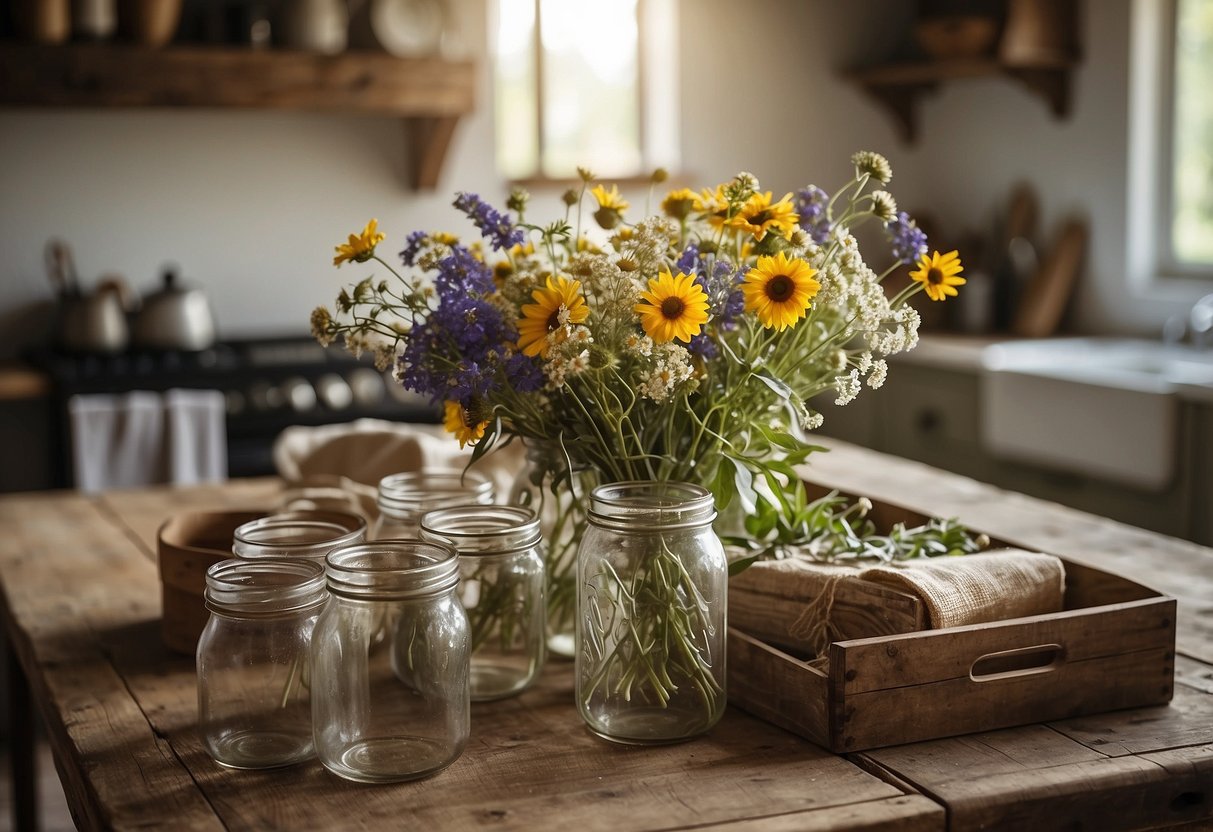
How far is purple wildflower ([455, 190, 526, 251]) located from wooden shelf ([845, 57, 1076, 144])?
306 cm

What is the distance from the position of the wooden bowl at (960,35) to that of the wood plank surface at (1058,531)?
2.18m

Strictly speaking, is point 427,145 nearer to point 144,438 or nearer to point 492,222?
point 144,438

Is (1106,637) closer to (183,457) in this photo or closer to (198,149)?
(183,457)

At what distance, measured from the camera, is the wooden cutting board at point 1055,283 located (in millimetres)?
3920

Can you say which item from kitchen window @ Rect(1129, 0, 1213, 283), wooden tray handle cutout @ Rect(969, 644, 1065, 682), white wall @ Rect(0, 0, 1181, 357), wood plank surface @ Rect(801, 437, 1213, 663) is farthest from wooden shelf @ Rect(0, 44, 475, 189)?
wooden tray handle cutout @ Rect(969, 644, 1065, 682)

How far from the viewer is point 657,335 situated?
1018 mm

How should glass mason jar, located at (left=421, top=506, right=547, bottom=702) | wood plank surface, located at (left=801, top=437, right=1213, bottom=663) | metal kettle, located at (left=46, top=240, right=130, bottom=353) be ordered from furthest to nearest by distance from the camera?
metal kettle, located at (left=46, top=240, right=130, bottom=353)
wood plank surface, located at (left=801, top=437, right=1213, bottom=663)
glass mason jar, located at (left=421, top=506, right=547, bottom=702)

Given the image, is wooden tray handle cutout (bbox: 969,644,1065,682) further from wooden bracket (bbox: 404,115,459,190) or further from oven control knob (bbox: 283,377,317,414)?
wooden bracket (bbox: 404,115,459,190)

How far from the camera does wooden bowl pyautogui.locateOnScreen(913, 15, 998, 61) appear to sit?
3896mm

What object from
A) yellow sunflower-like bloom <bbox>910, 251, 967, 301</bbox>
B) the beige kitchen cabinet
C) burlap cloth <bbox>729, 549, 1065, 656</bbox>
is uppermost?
yellow sunflower-like bloom <bbox>910, 251, 967, 301</bbox>

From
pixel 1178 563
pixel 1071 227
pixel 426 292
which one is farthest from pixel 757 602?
pixel 1071 227

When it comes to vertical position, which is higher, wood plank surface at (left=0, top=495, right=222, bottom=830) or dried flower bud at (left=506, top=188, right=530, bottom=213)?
dried flower bud at (left=506, top=188, right=530, bottom=213)

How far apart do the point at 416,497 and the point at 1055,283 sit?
3115 millimetres

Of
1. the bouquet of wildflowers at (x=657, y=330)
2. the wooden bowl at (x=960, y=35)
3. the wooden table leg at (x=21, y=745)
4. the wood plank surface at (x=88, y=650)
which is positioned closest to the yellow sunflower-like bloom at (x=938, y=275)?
the bouquet of wildflowers at (x=657, y=330)
